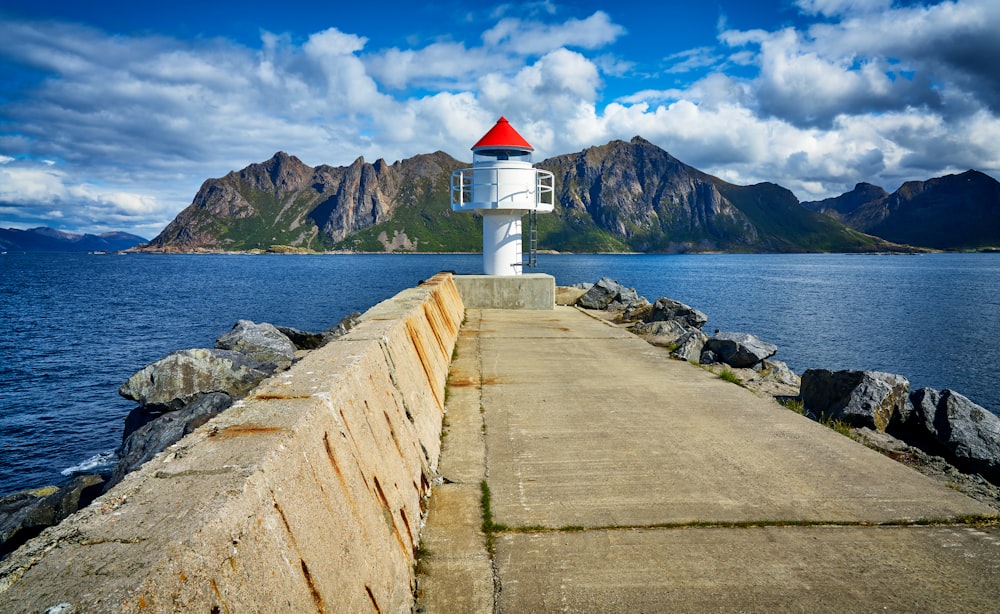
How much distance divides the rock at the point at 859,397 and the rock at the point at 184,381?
11.8m

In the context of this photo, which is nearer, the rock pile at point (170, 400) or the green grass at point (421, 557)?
the green grass at point (421, 557)

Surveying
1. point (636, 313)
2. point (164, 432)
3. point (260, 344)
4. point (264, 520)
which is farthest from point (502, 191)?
point (264, 520)

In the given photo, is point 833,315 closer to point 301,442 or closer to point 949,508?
point 949,508

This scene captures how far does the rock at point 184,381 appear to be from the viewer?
43.9 ft

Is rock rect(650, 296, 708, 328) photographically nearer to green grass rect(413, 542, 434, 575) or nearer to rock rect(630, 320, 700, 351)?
rock rect(630, 320, 700, 351)

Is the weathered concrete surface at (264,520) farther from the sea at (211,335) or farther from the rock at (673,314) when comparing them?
the rock at (673,314)

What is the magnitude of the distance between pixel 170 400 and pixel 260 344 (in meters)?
4.62

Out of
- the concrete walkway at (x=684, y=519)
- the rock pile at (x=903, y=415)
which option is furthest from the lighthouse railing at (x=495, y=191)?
the concrete walkway at (x=684, y=519)

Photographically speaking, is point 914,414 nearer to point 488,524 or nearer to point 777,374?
point 777,374

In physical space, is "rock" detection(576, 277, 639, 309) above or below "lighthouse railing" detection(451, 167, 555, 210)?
below

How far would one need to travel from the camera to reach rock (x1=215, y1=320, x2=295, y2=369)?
56.7 feet

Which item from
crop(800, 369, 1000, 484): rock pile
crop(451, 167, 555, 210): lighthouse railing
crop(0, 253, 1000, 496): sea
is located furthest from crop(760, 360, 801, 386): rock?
crop(451, 167, 555, 210): lighthouse railing

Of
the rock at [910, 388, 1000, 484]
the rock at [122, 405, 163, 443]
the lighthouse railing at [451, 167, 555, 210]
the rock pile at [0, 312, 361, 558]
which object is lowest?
the rock at [122, 405, 163, 443]

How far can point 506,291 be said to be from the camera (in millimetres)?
19031
